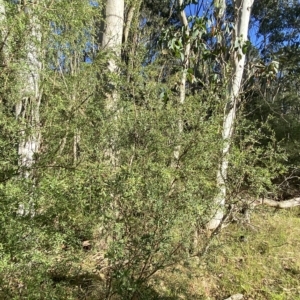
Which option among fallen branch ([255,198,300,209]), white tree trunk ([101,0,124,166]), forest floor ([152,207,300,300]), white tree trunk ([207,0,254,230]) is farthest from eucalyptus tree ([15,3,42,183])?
fallen branch ([255,198,300,209])

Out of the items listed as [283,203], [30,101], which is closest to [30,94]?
[30,101]

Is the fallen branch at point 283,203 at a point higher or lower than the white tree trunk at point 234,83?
lower

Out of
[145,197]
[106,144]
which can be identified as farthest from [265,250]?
[106,144]

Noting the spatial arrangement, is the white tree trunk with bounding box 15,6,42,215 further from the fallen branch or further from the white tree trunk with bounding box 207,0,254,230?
the fallen branch

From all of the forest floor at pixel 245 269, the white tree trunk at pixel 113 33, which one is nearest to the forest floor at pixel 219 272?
the forest floor at pixel 245 269

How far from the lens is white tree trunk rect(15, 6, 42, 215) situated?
229 cm

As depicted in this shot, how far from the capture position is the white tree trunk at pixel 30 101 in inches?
90.3

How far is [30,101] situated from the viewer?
2.89 meters

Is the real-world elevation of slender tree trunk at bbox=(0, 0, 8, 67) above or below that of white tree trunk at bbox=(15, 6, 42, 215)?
above

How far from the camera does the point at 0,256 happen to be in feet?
6.68

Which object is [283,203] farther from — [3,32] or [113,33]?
[3,32]

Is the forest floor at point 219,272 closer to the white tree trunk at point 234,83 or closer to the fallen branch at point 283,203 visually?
the fallen branch at point 283,203

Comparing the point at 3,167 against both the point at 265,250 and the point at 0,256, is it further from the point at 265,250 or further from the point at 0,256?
the point at 265,250

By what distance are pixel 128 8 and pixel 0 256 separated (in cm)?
469
